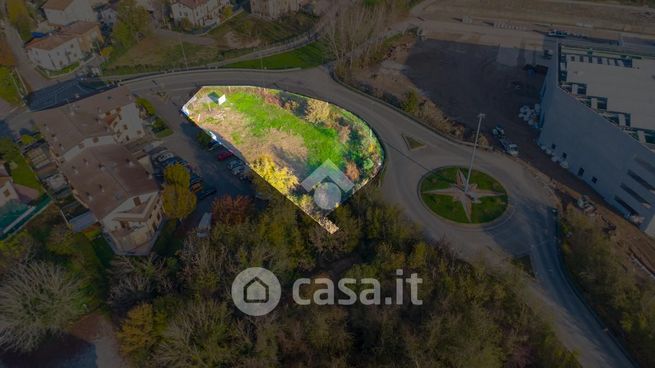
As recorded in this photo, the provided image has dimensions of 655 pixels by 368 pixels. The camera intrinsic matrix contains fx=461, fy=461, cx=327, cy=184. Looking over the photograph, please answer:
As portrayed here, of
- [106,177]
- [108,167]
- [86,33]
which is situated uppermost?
[86,33]

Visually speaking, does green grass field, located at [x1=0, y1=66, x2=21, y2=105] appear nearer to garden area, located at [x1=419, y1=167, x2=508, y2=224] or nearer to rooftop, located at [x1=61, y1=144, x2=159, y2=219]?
rooftop, located at [x1=61, y1=144, x2=159, y2=219]

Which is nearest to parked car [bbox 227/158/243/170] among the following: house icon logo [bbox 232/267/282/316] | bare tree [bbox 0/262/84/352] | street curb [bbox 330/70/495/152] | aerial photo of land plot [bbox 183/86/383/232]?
aerial photo of land plot [bbox 183/86/383/232]

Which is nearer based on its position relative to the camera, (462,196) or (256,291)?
(256,291)

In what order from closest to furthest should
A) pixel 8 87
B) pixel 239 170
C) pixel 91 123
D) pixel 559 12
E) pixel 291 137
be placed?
pixel 91 123 → pixel 239 170 → pixel 291 137 → pixel 8 87 → pixel 559 12

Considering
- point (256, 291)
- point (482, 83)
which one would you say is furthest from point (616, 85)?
point (256, 291)

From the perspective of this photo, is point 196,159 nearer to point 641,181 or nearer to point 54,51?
point 54,51

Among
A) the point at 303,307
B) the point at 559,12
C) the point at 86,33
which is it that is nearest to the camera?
the point at 303,307

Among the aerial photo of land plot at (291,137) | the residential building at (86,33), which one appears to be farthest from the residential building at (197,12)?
the aerial photo of land plot at (291,137)

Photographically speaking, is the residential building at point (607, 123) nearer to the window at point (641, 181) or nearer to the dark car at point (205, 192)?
the window at point (641, 181)
